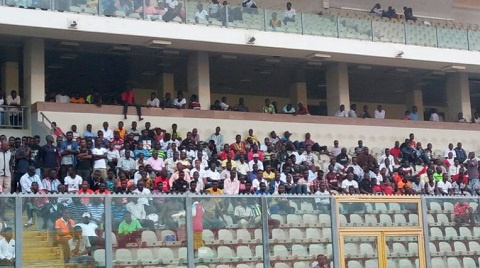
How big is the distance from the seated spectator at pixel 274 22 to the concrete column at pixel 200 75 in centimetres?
220

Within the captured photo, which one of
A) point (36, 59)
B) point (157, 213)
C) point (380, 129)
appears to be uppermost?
point (36, 59)

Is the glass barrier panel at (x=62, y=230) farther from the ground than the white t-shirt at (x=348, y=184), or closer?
closer

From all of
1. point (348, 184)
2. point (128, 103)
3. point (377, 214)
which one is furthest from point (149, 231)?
point (128, 103)

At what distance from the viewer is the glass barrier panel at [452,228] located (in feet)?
53.5

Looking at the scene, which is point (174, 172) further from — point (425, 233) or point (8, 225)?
point (8, 225)

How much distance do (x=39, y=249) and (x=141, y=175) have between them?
22.7 feet

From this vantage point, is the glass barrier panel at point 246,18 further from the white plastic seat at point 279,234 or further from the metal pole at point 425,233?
the white plastic seat at point 279,234

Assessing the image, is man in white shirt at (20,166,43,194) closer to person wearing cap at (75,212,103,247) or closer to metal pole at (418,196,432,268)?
person wearing cap at (75,212,103,247)

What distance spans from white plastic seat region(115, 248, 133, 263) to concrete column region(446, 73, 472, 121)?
68.0ft

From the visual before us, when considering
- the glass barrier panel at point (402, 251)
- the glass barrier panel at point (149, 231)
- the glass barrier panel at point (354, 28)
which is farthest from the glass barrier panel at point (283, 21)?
the glass barrier panel at point (149, 231)

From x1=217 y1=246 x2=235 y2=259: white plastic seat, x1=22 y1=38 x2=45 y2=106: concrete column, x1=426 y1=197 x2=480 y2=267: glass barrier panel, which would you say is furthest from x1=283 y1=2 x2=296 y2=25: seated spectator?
x1=217 y1=246 x2=235 y2=259: white plastic seat

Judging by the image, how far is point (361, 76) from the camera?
32312mm

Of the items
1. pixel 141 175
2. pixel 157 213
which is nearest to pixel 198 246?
pixel 157 213

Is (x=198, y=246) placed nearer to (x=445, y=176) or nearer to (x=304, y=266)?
(x=304, y=266)
